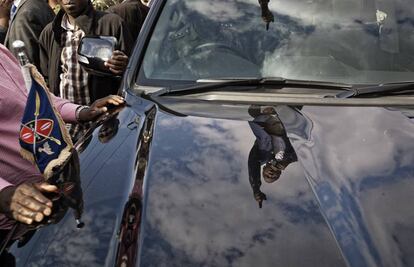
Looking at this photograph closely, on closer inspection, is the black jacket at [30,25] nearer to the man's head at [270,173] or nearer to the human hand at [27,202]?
the human hand at [27,202]

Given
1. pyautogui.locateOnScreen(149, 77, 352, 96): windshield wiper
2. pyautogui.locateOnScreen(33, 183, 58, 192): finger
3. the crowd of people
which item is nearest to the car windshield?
pyautogui.locateOnScreen(149, 77, 352, 96): windshield wiper

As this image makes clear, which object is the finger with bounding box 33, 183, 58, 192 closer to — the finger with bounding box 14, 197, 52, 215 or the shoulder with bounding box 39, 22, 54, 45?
the finger with bounding box 14, 197, 52, 215

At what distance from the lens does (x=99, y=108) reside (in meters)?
2.44

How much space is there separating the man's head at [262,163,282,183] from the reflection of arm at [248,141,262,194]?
20mm

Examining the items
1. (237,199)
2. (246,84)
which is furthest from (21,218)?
(246,84)

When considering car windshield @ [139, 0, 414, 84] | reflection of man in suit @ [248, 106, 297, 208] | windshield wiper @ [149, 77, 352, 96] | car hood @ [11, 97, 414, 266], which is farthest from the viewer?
car windshield @ [139, 0, 414, 84]

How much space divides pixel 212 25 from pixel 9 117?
1.01 m

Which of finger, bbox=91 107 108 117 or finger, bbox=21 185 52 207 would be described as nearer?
finger, bbox=21 185 52 207

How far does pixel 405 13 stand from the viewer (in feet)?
8.13

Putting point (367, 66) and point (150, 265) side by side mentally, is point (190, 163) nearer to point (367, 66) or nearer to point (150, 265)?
point (150, 265)

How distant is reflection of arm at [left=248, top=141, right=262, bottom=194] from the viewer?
1.53 m

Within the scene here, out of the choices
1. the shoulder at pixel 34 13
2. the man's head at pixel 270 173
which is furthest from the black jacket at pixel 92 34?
the man's head at pixel 270 173

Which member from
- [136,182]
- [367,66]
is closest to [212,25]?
[367,66]

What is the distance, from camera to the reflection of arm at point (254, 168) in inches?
60.3
